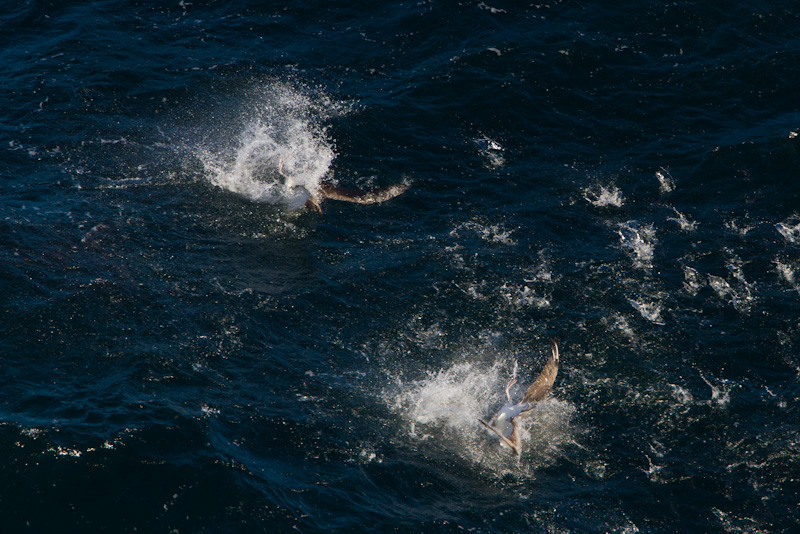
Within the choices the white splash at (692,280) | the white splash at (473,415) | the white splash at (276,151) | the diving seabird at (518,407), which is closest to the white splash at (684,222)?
the white splash at (692,280)

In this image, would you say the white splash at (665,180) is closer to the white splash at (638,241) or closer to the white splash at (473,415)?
the white splash at (638,241)

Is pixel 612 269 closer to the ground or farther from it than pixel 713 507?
farther from it

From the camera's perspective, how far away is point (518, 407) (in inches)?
1128

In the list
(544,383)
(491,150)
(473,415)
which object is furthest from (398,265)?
(491,150)

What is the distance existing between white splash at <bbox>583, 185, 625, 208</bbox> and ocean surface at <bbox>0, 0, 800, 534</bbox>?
0.18 m

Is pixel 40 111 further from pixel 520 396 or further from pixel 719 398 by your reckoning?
pixel 719 398

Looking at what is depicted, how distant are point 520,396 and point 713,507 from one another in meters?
7.20

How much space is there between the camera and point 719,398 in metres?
29.6

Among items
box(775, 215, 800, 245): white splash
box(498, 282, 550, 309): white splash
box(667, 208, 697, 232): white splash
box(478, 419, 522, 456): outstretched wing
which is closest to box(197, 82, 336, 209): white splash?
box(498, 282, 550, 309): white splash

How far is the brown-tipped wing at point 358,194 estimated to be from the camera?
124 feet

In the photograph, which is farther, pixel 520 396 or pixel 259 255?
pixel 259 255

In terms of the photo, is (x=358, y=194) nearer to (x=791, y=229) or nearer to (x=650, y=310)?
(x=650, y=310)

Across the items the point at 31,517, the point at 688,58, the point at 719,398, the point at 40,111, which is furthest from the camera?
the point at 688,58

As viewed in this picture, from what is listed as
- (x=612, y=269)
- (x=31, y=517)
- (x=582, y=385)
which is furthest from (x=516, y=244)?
(x=31, y=517)
